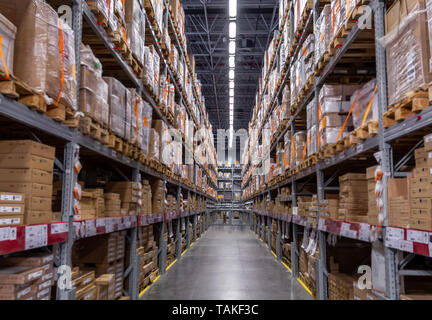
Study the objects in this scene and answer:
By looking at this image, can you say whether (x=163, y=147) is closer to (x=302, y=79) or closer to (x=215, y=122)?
(x=302, y=79)

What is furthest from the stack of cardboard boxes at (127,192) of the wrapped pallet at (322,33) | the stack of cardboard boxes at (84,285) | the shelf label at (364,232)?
the wrapped pallet at (322,33)

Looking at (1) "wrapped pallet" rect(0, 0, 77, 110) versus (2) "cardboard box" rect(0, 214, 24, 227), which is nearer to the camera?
(2) "cardboard box" rect(0, 214, 24, 227)

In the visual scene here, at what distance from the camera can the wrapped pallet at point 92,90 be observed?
356 centimetres

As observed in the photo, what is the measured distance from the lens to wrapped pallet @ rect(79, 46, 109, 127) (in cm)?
356

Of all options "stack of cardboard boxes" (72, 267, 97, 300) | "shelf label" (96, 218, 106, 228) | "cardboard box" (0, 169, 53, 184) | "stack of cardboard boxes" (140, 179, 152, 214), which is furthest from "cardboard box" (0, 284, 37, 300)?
"stack of cardboard boxes" (140, 179, 152, 214)

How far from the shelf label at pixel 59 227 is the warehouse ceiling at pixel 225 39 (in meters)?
13.1

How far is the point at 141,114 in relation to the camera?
17.8ft

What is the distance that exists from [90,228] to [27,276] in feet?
3.57

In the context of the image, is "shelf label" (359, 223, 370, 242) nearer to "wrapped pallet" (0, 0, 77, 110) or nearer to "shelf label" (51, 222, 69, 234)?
"shelf label" (51, 222, 69, 234)

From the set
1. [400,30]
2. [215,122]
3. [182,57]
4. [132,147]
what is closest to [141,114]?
[132,147]

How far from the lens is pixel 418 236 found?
247cm

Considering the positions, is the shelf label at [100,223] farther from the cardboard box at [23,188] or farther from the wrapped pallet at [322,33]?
the wrapped pallet at [322,33]

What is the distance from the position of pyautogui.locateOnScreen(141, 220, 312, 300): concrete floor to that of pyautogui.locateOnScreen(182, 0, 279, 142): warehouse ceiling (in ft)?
33.1
